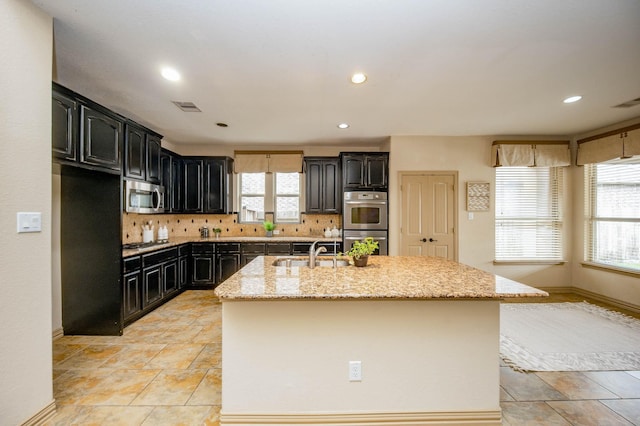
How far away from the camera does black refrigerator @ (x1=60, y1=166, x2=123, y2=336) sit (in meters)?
3.05

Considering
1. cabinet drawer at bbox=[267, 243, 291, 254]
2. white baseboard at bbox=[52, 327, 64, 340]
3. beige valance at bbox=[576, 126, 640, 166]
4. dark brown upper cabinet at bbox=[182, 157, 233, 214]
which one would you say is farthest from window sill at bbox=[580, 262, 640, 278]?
white baseboard at bbox=[52, 327, 64, 340]

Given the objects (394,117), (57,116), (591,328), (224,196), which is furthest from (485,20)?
(224,196)

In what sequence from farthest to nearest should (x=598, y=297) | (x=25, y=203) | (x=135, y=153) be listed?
(x=598, y=297)
(x=135, y=153)
(x=25, y=203)

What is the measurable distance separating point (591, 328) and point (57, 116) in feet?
18.3

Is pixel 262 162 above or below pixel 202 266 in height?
above

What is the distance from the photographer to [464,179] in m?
4.71

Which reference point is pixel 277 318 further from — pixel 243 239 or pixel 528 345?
pixel 243 239

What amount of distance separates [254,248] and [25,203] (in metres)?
3.22

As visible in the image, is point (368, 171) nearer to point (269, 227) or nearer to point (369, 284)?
point (269, 227)

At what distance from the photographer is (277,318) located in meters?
1.77

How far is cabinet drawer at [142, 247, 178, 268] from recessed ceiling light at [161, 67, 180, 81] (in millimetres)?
2115

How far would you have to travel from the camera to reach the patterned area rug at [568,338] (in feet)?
8.39

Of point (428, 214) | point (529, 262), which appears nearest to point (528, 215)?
point (529, 262)

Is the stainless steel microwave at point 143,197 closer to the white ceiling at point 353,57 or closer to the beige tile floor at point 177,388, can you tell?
the white ceiling at point 353,57
